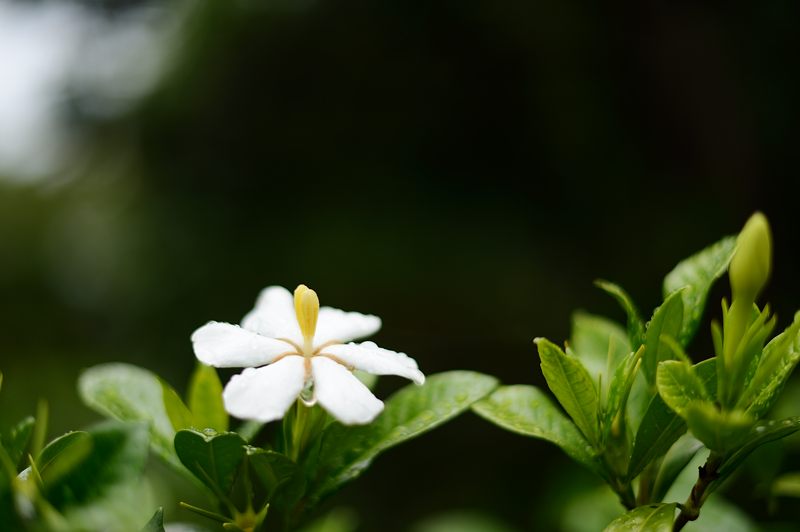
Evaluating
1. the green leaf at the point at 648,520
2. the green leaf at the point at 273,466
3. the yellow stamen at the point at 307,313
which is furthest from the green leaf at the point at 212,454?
the green leaf at the point at 648,520

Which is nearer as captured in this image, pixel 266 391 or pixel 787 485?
pixel 266 391

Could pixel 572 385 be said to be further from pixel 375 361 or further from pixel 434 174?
pixel 434 174

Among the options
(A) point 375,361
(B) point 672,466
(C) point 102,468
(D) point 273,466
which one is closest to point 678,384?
(B) point 672,466

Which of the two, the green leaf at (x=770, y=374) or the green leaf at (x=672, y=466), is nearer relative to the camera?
the green leaf at (x=770, y=374)

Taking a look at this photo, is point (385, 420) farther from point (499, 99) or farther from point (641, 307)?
point (499, 99)

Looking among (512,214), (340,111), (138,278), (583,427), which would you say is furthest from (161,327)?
(583,427)

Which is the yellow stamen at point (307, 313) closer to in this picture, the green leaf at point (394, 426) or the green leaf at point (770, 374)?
the green leaf at point (394, 426)
